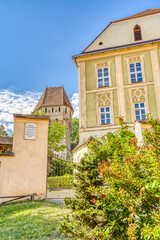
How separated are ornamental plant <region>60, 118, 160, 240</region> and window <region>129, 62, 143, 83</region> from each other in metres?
17.8

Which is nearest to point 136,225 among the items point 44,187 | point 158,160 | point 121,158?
point 158,160

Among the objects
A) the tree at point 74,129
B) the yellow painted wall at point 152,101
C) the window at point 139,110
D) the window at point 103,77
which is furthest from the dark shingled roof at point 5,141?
the tree at point 74,129

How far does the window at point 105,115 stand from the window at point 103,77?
2.74m

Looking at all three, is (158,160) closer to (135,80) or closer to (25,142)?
(25,142)

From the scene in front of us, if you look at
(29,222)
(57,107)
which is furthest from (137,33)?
(57,107)

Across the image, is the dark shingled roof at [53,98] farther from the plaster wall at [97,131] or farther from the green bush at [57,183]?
the green bush at [57,183]

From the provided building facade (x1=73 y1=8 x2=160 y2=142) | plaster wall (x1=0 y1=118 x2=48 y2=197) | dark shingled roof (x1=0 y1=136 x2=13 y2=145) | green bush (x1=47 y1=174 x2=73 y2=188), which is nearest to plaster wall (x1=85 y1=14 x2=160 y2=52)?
building facade (x1=73 y1=8 x2=160 y2=142)

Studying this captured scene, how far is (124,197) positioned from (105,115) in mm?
17714

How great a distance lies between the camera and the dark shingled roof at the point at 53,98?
6262 centimetres

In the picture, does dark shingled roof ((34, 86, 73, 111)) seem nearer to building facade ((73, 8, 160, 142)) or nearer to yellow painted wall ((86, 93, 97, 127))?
building facade ((73, 8, 160, 142))

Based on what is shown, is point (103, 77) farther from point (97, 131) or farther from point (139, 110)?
point (97, 131)

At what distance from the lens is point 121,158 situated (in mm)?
4230

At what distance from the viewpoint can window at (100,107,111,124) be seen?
2071 cm

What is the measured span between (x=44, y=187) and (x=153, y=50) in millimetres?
18360
